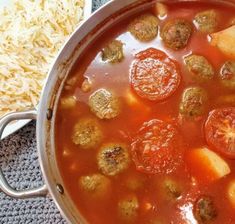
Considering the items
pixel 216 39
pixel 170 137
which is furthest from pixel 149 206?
pixel 216 39

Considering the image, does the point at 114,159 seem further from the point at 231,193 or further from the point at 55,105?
the point at 231,193

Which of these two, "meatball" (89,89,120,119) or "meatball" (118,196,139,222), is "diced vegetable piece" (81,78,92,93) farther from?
"meatball" (118,196,139,222)

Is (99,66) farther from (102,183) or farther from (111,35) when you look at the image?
(102,183)

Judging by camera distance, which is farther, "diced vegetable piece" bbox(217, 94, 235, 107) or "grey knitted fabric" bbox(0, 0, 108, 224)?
"grey knitted fabric" bbox(0, 0, 108, 224)

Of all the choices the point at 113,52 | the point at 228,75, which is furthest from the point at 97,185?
the point at 228,75

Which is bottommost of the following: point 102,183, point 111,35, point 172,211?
point 172,211

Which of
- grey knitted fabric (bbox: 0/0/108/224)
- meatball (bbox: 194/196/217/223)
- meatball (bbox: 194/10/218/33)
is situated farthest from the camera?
grey knitted fabric (bbox: 0/0/108/224)

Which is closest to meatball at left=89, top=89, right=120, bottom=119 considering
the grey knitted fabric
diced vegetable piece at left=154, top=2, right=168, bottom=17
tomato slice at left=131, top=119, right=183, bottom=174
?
tomato slice at left=131, top=119, right=183, bottom=174
